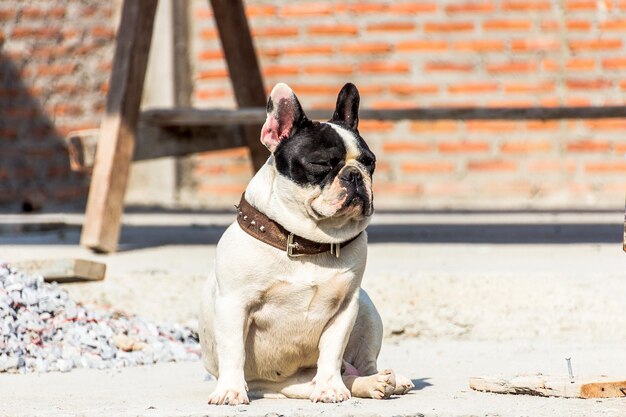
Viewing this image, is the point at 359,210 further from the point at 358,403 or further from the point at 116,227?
the point at 116,227

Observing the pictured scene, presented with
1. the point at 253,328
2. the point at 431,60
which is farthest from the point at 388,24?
the point at 253,328

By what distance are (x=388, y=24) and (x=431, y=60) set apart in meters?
0.36

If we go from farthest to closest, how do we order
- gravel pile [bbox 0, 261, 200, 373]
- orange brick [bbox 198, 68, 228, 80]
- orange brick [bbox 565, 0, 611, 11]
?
orange brick [bbox 198, 68, 228, 80]
orange brick [bbox 565, 0, 611, 11]
gravel pile [bbox 0, 261, 200, 373]

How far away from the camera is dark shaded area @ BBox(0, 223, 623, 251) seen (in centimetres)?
611

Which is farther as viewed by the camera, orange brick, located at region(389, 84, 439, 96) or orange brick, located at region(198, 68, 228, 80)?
orange brick, located at region(198, 68, 228, 80)

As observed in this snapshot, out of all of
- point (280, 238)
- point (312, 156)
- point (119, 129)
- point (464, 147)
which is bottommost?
point (464, 147)

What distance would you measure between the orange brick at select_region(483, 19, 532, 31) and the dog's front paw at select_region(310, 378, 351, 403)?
4.78m

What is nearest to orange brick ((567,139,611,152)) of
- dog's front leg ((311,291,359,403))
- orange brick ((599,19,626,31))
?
orange brick ((599,19,626,31))

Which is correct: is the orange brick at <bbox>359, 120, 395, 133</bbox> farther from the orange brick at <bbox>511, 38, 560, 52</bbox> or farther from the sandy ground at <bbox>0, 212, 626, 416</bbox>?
the sandy ground at <bbox>0, 212, 626, 416</bbox>

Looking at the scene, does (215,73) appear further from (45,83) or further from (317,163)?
(317,163)

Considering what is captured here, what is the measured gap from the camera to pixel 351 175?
3.12 meters

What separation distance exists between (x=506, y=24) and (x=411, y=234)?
6.06ft

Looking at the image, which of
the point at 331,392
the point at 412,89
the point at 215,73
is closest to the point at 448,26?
the point at 412,89

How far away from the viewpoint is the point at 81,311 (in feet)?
14.8
